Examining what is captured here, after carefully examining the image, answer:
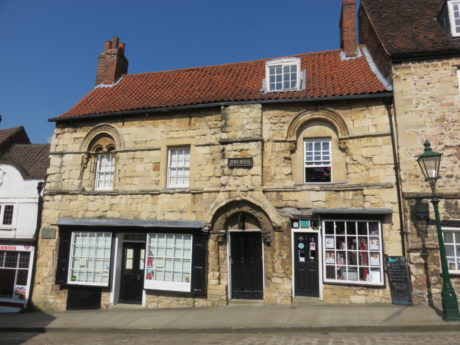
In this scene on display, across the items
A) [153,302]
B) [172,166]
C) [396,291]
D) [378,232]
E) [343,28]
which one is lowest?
[153,302]

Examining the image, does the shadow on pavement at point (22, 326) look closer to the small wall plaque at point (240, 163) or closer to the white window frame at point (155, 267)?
the white window frame at point (155, 267)

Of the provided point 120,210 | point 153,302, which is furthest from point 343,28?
point 153,302

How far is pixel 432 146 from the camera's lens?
9688 millimetres

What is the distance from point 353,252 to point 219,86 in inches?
304

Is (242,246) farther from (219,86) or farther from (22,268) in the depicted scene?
(22,268)

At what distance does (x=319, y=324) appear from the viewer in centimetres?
764

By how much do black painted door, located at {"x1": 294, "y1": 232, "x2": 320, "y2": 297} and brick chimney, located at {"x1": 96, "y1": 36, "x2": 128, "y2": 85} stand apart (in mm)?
11016

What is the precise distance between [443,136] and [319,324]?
6452 millimetres

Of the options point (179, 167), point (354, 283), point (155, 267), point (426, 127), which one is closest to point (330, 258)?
point (354, 283)

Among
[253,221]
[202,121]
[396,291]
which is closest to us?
[396,291]

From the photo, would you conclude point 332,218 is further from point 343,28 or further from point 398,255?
point 343,28

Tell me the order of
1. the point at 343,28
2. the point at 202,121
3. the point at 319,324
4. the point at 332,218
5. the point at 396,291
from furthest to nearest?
→ the point at 343,28 → the point at 202,121 → the point at 332,218 → the point at 396,291 → the point at 319,324

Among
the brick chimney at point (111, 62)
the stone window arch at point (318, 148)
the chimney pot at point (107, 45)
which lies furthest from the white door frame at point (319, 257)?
the chimney pot at point (107, 45)

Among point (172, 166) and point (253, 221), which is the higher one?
point (172, 166)
